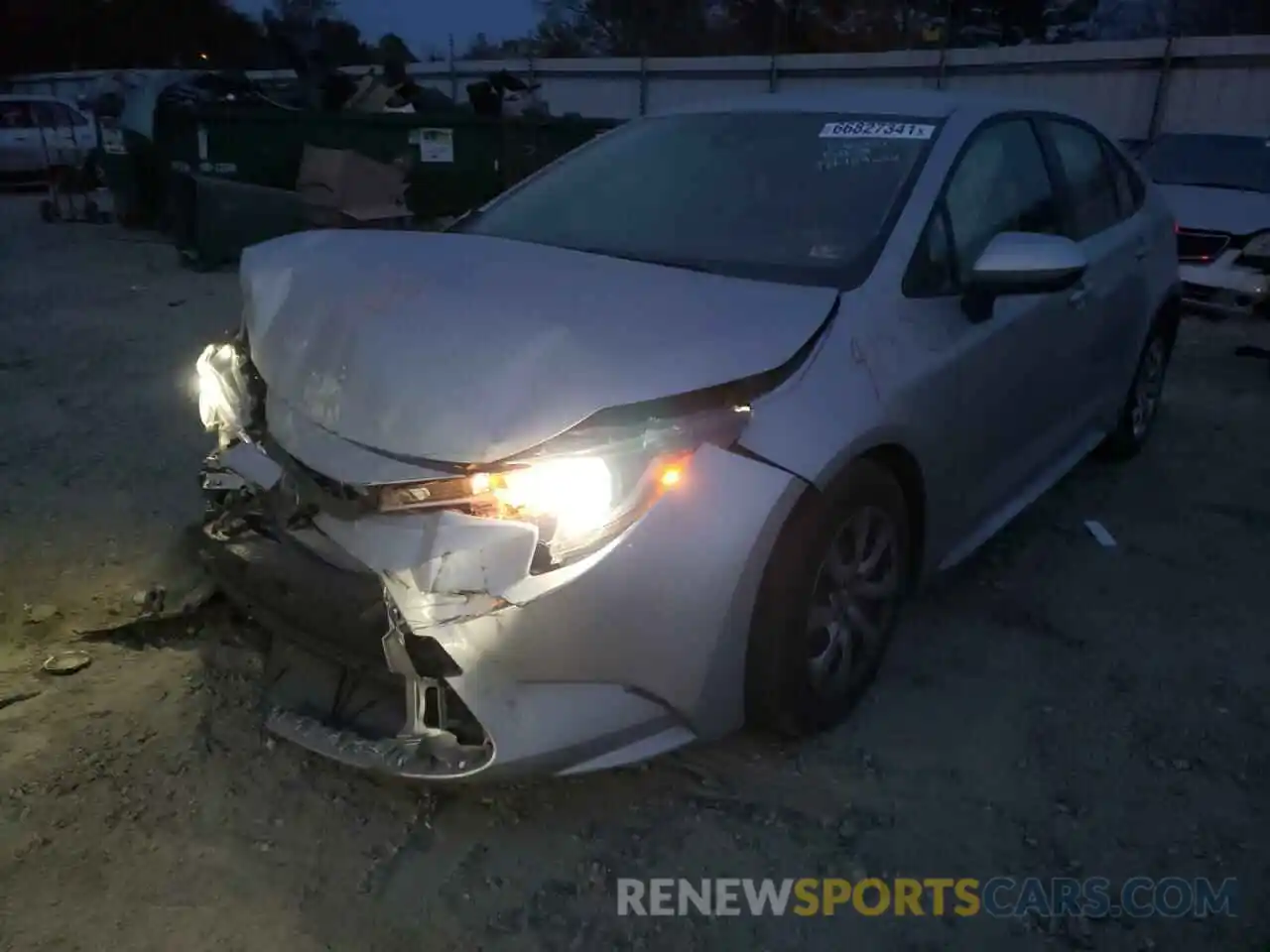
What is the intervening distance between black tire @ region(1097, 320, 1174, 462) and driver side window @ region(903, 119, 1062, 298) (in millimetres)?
1317

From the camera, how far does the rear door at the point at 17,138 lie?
17.2 metres

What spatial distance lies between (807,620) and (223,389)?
1.66 m

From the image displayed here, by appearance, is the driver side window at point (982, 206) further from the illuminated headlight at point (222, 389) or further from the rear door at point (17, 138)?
the rear door at point (17, 138)

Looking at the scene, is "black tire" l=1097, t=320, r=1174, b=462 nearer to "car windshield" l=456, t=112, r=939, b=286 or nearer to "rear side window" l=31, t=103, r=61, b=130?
"car windshield" l=456, t=112, r=939, b=286

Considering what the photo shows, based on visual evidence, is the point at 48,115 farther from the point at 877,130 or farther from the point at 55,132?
the point at 877,130

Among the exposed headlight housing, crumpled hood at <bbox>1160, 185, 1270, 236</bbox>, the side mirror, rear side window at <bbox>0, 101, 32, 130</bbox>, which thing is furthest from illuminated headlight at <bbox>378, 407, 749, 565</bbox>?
rear side window at <bbox>0, 101, 32, 130</bbox>

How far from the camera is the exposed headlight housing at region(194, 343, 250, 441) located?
281 centimetres

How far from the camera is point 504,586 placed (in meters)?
2.15

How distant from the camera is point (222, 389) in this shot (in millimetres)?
2902

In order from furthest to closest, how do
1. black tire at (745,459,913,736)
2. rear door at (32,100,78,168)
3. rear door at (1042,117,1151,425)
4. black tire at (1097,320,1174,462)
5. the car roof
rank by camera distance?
1. rear door at (32,100,78,168)
2. black tire at (1097,320,1174,462)
3. rear door at (1042,117,1151,425)
4. the car roof
5. black tire at (745,459,913,736)

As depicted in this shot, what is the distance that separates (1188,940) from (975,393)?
152 cm

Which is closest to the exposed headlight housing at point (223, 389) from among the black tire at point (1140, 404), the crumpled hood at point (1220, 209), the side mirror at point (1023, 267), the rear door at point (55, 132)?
the side mirror at point (1023, 267)

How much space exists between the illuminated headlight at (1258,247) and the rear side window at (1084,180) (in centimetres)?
466

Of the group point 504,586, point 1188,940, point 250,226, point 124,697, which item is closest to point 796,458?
point 504,586
